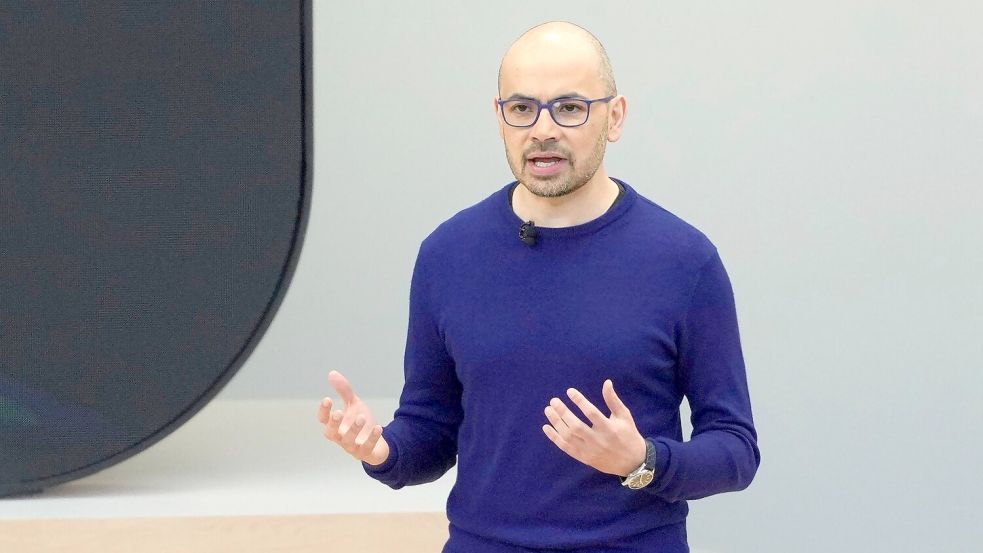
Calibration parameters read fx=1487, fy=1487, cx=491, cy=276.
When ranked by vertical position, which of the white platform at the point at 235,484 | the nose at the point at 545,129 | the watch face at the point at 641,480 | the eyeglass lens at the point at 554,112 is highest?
the eyeglass lens at the point at 554,112

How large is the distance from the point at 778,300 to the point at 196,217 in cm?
101

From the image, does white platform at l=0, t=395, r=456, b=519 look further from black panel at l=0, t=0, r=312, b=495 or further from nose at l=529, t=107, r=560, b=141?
nose at l=529, t=107, r=560, b=141

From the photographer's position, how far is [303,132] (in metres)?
1.94

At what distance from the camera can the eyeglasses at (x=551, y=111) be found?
1212mm

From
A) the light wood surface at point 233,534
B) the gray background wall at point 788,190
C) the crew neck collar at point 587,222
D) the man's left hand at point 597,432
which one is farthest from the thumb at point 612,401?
the gray background wall at point 788,190

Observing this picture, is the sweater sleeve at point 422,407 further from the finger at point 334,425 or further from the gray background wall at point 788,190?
the gray background wall at point 788,190

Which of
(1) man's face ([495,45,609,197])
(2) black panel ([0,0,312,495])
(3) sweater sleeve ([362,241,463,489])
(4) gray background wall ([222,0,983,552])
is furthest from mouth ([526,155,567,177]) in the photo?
(4) gray background wall ([222,0,983,552])

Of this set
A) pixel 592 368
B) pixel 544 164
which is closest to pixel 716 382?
pixel 592 368

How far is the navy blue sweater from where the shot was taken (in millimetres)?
1196

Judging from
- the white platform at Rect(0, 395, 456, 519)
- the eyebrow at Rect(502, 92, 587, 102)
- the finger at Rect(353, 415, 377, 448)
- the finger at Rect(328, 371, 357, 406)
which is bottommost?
the white platform at Rect(0, 395, 456, 519)

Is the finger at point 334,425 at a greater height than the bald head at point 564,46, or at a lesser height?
lesser

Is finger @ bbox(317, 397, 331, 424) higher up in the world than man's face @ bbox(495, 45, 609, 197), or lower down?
lower down

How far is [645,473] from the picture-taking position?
1.15m

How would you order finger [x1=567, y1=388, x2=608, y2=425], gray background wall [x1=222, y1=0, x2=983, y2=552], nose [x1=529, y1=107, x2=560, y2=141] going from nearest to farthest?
finger [x1=567, y1=388, x2=608, y2=425] < nose [x1=529, y1=107, x2=560, y2=141] < gray background wall [x1=222, y1=0, x2=983, y2=552]
